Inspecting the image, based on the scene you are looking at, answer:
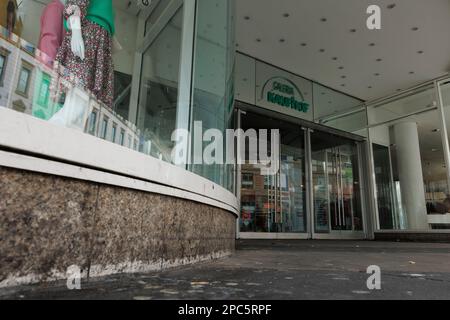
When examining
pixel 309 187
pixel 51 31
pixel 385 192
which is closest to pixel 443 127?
pixel 385 192

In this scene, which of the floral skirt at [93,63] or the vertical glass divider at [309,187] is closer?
the floral skirt at [93,63]

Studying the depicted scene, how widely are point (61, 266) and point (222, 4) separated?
8.28 feet

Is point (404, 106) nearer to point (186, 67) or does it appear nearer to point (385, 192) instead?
point (385, 192)

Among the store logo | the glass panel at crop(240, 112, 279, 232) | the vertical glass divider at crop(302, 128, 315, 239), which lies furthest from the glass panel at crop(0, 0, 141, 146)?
the vertical glass divider at crop(302, 128, 315, 239)

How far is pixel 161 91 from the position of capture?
225 centimetres

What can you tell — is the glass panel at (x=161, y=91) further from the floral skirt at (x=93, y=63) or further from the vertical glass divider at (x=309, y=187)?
the vertical glass divider at (x=309, y=187)

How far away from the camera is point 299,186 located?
8164 millimetres

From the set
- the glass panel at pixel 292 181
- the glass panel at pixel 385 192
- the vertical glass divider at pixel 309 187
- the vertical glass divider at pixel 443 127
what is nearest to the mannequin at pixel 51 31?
the glass panel at pixel 292 181

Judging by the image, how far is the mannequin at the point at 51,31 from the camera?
1.35m

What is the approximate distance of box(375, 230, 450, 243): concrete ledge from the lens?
A: 7.08m

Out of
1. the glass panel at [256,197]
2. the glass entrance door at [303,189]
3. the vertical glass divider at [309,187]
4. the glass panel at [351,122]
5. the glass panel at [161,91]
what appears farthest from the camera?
the glass panel at [351,122]

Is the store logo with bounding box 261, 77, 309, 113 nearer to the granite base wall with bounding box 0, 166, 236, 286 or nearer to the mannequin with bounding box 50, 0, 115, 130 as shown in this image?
the mannequin with bounding box 50, 0, 115, 130

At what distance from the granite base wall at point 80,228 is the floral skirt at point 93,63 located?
607 mm

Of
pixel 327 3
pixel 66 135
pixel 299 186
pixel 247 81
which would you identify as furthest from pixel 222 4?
pixel 299 186
